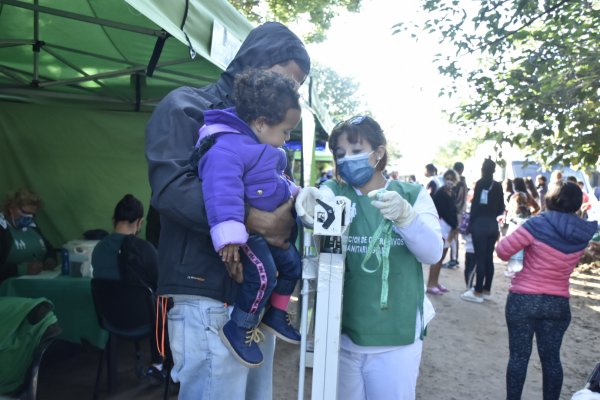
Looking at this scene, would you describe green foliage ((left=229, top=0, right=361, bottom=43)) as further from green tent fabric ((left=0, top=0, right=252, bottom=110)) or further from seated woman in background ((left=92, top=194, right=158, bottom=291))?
seated woman in background ((left=92, top=194, right=158, bottom=291))

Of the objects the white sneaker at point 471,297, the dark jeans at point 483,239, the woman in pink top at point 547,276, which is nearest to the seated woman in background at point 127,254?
the woman in pink top at point 547,276

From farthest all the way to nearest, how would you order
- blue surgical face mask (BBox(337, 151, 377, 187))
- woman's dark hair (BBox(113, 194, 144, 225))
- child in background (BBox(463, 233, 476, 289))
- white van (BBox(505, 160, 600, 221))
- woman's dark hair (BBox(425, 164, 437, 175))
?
white van (BBox(505, 160, 600, 221)) → woman's dark hair (BBox(425, 164, 437, 175)) → child in background (BBox(463, 233, 476, 289)) → woman's dark hair (BBox(113, 194, 144, 225)) → blue surgical face mask (BBox(337, 151, 377, 187))

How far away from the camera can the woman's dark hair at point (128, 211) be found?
4121 millimetres

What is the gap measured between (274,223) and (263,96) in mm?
401

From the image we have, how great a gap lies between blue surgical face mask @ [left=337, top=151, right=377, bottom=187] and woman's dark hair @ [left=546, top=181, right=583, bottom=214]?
7.64 ft

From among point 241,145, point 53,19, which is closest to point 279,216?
point 241,145

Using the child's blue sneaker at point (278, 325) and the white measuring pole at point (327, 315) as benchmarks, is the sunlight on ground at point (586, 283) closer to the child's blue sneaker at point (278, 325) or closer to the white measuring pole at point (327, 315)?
the child's blue sneaker at point (278, 325)

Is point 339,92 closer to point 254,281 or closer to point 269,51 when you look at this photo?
point 269,51

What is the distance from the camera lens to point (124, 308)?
3871mm

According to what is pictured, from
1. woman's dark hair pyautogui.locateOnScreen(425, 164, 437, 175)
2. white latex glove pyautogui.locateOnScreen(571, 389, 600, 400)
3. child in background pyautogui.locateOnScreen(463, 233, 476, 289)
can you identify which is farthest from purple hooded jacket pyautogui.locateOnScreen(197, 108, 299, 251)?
woman's dark hair pyautogui.locateOnScreen(425, 164, 437, 175)

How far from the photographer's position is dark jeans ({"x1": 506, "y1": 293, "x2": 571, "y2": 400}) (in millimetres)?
3867

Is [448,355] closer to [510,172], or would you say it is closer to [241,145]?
[241,145]

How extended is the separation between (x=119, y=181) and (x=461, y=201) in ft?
21.2

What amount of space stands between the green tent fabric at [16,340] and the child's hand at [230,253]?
1.90 m
